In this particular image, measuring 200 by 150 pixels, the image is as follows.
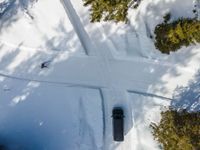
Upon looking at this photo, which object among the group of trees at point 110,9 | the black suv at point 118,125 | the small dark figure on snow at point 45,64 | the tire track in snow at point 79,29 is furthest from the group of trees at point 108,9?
the black suv at point 118,125

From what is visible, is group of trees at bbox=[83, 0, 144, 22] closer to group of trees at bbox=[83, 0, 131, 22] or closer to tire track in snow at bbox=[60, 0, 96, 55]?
group of trees at bbox=[83, 0, 131, 22]

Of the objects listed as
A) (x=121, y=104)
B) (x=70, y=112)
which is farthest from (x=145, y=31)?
(x=70, y=112)

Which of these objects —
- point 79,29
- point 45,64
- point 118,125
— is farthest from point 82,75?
point 118,125

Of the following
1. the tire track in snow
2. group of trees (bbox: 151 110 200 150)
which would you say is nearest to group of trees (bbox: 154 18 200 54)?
group of trees (bbox: 151 110 200 150)

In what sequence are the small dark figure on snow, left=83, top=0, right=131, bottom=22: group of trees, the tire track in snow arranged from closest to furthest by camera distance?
left=83, top=0, right=131, bottom=22: group of trees
the tire track in snow
the small dark figure on snow

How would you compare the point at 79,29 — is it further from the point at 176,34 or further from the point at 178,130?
the point at 178,130
